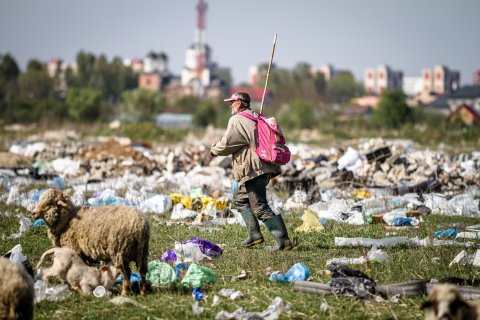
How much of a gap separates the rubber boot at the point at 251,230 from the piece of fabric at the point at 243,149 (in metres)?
0.42

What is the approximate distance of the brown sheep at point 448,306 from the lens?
4.91m

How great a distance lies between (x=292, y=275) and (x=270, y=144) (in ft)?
5.80

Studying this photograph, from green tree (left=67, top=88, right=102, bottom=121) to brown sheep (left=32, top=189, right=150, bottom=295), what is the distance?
55690 mm

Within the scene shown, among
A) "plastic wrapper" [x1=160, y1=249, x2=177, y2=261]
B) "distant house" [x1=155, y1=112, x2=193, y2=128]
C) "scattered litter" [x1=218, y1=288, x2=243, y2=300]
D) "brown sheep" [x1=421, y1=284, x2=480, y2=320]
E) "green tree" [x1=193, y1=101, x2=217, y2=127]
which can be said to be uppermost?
"brown sheep" [x1=421, y1=284, x2=480, y2=320]

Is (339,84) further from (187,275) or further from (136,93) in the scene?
(187,275)

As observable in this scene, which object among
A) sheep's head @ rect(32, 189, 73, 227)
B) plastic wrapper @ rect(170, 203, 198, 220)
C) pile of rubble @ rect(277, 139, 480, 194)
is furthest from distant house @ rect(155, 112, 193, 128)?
sheep's head @ rect(32, 189, 73, 227)

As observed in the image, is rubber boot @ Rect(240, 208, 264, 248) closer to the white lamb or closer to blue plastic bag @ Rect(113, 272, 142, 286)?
blue plastic bag @ Rect(113, 272, 142, 286)

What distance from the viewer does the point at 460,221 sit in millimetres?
11047

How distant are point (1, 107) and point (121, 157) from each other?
51954 millimetres

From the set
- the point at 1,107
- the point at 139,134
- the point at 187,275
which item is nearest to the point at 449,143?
the point at 139,134

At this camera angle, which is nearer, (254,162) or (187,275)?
(187,275)

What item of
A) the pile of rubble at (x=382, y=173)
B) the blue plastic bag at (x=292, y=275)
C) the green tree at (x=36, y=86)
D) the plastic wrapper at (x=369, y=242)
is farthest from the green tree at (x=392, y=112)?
the green tree at (x=36, y=86)

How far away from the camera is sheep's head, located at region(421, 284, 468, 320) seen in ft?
16.1

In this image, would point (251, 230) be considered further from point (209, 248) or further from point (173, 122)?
point (173, 122)
